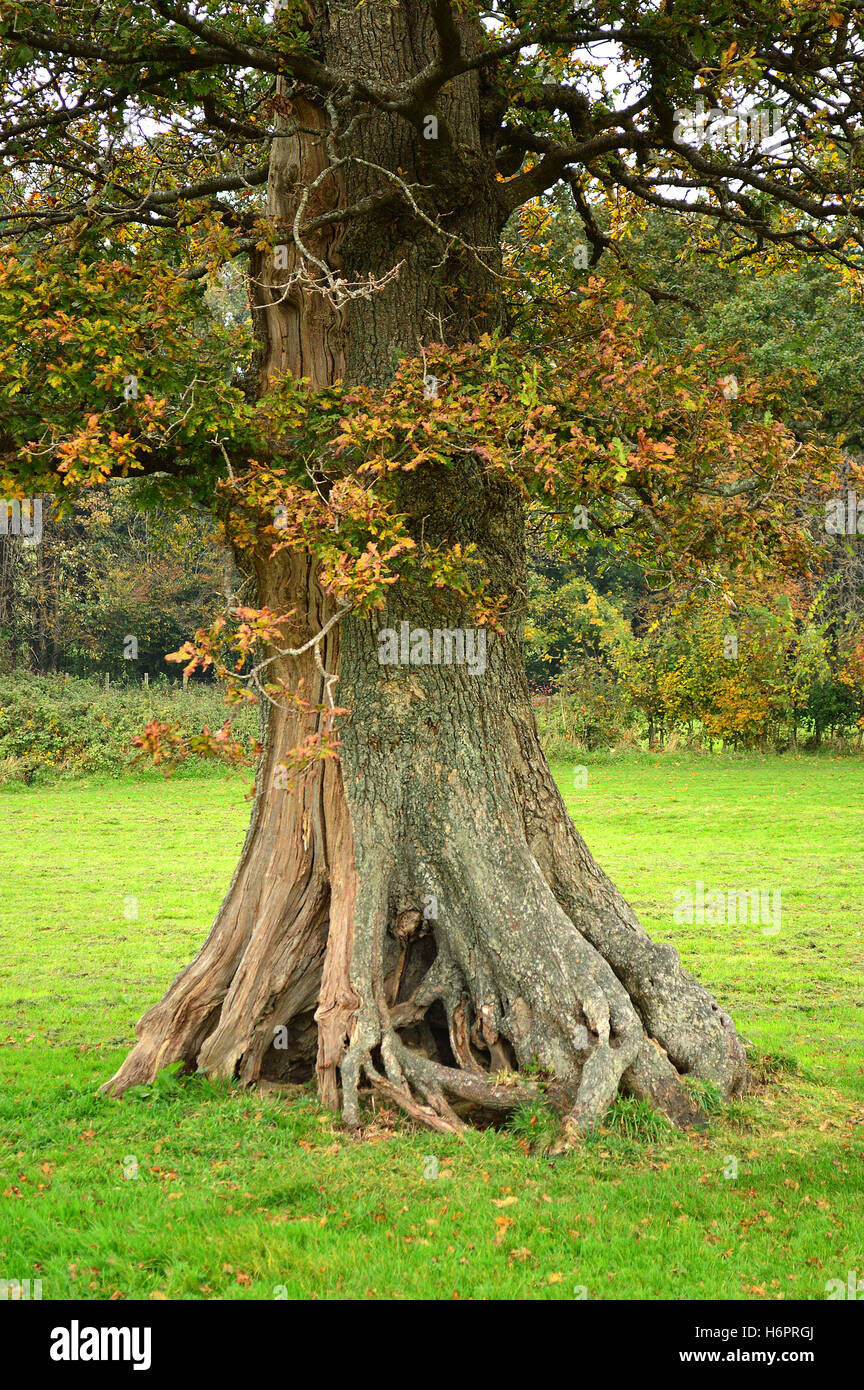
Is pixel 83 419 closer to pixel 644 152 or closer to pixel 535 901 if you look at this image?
pixel 535 901

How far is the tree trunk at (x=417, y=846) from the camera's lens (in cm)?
618

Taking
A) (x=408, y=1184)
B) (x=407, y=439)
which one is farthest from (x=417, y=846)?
(x=407, y=439)

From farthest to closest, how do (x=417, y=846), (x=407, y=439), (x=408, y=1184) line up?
(x=417, y=846) → (x=407, y=439) → (x=408, y=1184)

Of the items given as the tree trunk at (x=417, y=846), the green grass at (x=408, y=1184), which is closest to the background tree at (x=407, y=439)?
the tree trunk at (x=417, y=846)

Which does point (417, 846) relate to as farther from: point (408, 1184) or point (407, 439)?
point (407, 439)

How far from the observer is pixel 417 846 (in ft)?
21.3

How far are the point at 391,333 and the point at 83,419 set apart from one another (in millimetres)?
1927

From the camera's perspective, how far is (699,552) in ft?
20.2

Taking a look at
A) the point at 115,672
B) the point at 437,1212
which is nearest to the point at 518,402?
the point at 437,1212

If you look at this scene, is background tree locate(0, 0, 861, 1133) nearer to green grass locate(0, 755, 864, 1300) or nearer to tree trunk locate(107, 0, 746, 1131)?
tree trunk locate(107, 0, 746, 1131)

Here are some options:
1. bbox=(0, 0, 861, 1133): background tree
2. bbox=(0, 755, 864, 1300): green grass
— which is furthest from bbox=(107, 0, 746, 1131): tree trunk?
bbox=(0, 755, 864, 1300): green grass

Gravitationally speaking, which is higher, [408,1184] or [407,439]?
[407,439]

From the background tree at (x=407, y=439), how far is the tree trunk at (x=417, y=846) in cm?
2

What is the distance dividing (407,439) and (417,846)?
2.35m
